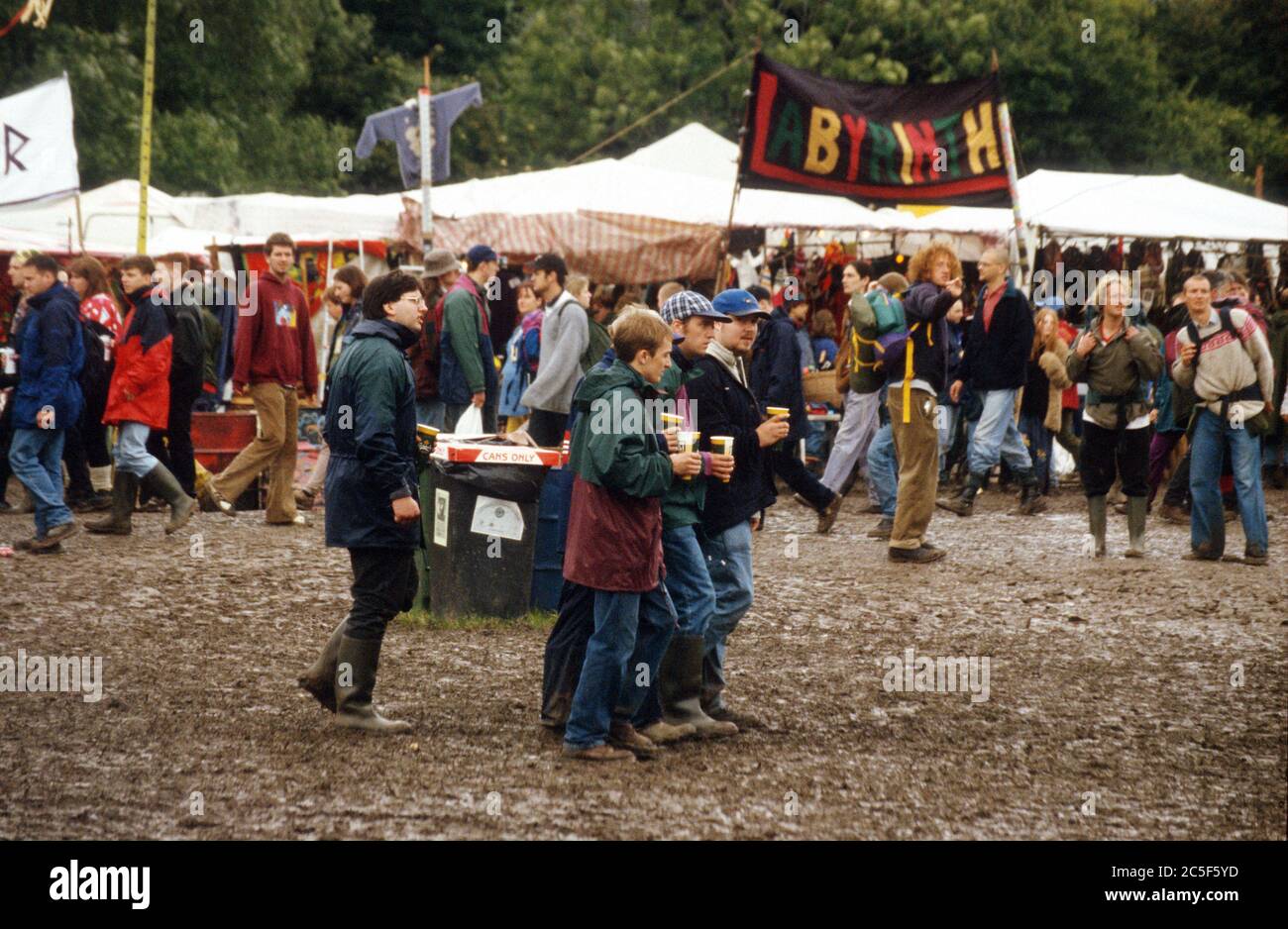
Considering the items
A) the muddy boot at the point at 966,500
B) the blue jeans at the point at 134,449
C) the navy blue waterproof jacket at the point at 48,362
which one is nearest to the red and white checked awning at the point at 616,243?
the muddy boot at the point at 966,500

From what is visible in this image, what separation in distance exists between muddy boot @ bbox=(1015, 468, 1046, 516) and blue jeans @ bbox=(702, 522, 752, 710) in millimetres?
8161

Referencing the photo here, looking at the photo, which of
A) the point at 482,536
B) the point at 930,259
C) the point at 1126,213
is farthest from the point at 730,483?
the point at 1126,213

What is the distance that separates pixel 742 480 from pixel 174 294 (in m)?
7.23

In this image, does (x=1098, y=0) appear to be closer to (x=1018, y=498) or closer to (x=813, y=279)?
(x=813, y=279)

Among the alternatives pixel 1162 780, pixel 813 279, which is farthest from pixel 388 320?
pixel 813 279

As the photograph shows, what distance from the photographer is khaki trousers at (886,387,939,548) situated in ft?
Result: 37.1

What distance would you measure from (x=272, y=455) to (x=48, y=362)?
195cm

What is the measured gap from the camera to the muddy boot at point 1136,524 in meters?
12.1

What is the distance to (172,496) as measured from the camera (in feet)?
40.6

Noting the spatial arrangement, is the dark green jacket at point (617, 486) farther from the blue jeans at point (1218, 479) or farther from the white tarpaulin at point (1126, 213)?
the white tarpaulin at point (1126, 213)

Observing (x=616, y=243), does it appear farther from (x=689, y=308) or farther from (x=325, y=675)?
(x=325, y=675)

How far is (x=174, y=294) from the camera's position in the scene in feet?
42.7

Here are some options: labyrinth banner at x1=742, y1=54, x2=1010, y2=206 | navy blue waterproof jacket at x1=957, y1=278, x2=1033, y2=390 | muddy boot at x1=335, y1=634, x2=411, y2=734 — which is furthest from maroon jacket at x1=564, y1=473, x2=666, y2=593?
labyrinth banner at x1=742, y1=54, x2=1010, y2=206

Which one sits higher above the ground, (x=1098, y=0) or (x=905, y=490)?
(x=1098, y=0)
